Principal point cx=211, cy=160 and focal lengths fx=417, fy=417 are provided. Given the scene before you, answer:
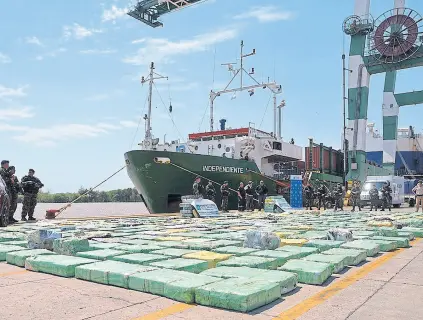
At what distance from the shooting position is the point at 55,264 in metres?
4.31

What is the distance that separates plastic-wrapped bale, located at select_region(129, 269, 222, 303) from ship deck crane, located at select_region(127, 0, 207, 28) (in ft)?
78.3

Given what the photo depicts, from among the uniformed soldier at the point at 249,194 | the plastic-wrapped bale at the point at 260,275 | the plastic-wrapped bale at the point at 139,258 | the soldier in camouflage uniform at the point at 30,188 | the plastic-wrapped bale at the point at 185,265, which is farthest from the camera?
the uniformed soldier at the point at 249,194

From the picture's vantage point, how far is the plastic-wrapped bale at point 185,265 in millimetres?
4168

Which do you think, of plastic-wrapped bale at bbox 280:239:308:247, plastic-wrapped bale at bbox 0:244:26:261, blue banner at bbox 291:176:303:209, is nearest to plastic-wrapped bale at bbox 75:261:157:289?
plastic-wrapped bale at bbox 0:244:26:261

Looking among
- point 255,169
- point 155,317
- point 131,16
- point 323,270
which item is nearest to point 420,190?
point 255,169

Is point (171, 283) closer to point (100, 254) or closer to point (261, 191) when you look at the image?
point (100, 254)

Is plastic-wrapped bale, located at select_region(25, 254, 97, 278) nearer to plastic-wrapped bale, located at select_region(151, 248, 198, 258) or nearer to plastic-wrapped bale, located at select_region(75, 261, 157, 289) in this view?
plastic-wrapped bale, located at select_region(75, 261, 157, 289)

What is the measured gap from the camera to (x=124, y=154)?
20.0m

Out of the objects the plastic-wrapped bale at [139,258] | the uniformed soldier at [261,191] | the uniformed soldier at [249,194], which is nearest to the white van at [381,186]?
the uniformed soldier at [261,191]

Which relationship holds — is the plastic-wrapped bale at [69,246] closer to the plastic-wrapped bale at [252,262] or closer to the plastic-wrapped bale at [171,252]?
the plastic-wrapped bale at [171,252]

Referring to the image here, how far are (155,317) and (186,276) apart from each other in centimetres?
80

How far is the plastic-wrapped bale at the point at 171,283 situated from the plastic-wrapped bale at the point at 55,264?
2.92ft

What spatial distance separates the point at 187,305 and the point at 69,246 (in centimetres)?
257

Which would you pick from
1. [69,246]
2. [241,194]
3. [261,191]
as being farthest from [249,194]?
[69,246]
